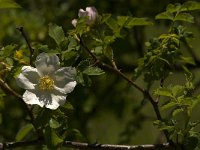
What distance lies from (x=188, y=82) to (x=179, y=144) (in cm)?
20

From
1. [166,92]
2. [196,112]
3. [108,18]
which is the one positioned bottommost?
[196,112]

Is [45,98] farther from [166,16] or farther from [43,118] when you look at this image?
[166,16]

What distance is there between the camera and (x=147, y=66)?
2.02m

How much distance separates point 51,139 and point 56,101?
4.5 inches

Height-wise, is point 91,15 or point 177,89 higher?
point 91,15

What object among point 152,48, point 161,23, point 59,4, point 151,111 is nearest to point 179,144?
point 152,48

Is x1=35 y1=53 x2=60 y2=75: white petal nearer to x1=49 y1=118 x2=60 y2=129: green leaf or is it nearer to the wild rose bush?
the wild rose bush

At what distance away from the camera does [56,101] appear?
180 cm

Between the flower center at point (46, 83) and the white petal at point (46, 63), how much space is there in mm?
19

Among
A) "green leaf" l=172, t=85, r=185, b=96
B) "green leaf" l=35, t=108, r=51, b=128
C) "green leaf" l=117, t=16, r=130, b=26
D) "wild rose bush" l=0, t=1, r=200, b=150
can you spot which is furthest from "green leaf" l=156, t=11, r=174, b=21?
"green leaf" l=35, t=108, r=51, b=128

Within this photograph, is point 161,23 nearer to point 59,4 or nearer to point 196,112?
point 59,4

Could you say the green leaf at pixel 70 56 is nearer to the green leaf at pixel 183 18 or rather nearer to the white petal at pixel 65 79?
the white petal at pixel 65 79

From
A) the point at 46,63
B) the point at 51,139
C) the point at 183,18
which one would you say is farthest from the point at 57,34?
the point at 183,18

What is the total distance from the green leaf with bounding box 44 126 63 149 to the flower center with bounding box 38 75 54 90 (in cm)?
16
